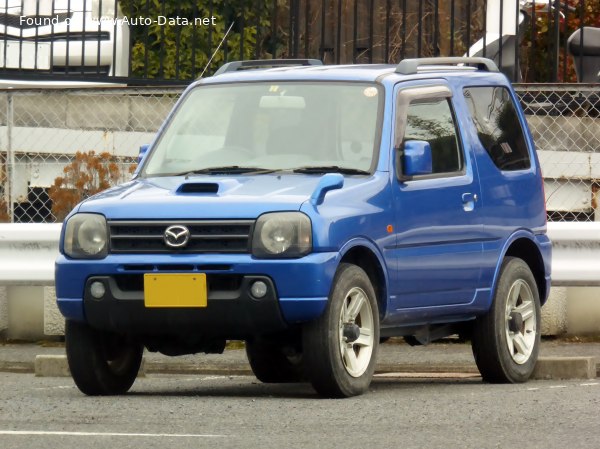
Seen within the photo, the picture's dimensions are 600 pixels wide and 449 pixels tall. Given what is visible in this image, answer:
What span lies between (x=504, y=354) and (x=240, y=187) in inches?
82.5

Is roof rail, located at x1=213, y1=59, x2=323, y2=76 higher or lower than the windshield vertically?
higher

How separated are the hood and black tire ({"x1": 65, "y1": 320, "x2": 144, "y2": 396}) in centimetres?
69

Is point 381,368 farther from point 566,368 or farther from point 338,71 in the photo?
point 338,71

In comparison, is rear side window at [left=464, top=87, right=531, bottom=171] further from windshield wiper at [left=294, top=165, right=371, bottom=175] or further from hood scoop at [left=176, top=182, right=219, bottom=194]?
hood scoop at [left=176, top=182, right=219, bottom=194]

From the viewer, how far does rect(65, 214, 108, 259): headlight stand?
8.70 metres

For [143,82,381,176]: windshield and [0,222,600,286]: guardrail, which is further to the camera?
[0,222,600,286]: guardrail

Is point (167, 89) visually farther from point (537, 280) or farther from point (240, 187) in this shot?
point (240, 187)

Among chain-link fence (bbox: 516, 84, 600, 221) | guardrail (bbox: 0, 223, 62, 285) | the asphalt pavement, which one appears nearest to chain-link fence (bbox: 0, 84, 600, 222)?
chain-link fence (bbox: 516, 84, 600, 221)

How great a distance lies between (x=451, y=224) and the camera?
962 centimetres

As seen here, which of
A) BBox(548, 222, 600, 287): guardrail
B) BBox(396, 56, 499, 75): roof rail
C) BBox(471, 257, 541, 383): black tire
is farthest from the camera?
BBox(548, 222, 600, 287): guardrail

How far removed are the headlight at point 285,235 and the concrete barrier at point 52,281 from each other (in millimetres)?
4001

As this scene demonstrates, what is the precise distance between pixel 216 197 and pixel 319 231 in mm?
574

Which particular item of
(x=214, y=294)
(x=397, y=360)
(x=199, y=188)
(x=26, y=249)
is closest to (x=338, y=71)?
(x=199, y=188)

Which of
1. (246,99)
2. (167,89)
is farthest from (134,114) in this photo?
(246,99)
